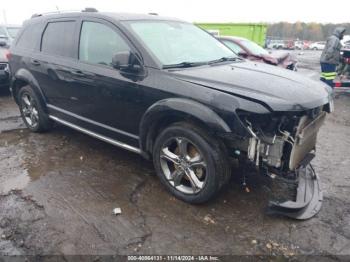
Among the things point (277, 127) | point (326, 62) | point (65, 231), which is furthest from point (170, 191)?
point (326, 62)

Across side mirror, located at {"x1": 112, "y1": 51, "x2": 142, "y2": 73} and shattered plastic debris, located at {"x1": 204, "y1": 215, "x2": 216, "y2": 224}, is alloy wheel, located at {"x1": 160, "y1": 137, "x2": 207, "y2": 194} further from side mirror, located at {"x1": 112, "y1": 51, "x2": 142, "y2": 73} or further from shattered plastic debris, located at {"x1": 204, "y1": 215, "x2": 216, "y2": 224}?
side mirror, located at {"x1": 112, "y1": 51, "x2": 142, "y2": 73}

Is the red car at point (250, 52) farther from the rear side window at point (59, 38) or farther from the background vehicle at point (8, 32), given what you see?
the background vehicle at point (8, 32)

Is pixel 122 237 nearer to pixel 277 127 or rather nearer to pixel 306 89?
pixel 277 127

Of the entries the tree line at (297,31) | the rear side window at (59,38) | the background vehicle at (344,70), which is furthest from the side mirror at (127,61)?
the tree line at (297,31)

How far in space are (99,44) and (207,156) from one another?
198 cm

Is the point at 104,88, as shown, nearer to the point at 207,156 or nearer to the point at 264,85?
the point at 207,156

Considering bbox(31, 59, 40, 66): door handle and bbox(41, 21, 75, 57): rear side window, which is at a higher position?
bbox(41, 21, 75, 57): rear side window

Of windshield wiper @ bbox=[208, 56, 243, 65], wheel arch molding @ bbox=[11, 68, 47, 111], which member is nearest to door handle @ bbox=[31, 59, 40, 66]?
wheel arch molding @ bbox=[11, 68, 47, 111]

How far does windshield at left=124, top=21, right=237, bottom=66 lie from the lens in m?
3.46

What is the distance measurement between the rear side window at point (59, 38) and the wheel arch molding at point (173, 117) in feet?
5.44

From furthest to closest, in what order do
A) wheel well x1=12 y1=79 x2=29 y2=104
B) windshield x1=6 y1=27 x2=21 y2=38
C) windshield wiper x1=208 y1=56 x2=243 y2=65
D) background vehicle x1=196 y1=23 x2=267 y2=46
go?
background vehicle x1=196 y1=23 x2=267 y2=46 → windshield x1=6 y1=27 x2=21 y2=38 → wheel well x1=12 y1=79 x2=29 y2=104 → windshield wiper x1=208 y1=56 x2=243 y2=65

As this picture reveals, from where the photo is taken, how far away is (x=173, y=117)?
3230 mm

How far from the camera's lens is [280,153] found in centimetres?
278

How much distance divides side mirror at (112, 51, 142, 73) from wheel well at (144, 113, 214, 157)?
0.60m
